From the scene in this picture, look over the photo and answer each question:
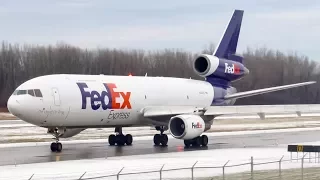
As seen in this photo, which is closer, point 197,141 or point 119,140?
point 197,141

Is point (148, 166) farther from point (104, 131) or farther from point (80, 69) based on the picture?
point (80, 69)

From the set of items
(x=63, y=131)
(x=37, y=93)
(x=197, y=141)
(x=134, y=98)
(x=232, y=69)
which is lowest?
(x=197, y=141)

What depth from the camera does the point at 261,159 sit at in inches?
1104

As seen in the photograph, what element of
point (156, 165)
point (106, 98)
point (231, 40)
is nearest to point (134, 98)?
point (106, 98)

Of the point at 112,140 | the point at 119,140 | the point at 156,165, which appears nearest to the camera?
the point at 156,165

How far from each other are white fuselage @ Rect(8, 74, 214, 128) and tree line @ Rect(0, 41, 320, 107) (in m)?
51.7

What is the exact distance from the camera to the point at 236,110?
35.7 m

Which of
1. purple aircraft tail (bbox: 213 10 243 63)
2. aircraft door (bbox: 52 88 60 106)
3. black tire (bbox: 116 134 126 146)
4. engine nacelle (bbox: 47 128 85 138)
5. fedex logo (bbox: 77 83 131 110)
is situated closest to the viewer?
aircraft door (bbox: 52 88 60 106)

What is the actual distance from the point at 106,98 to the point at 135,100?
2435 mm

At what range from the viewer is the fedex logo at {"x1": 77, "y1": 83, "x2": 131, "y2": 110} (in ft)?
109

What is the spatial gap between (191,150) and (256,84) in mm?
57974

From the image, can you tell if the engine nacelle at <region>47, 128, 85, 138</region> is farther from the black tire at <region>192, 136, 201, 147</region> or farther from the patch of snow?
the black tire at <region>192, 136, 201, 147</region>

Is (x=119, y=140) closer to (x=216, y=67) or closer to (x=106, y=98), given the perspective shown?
(x=106, y=98)

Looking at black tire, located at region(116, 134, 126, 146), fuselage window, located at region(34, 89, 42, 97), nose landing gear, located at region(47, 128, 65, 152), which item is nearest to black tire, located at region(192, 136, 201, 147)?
black tire, located at region(116, 134, 126, 146)
